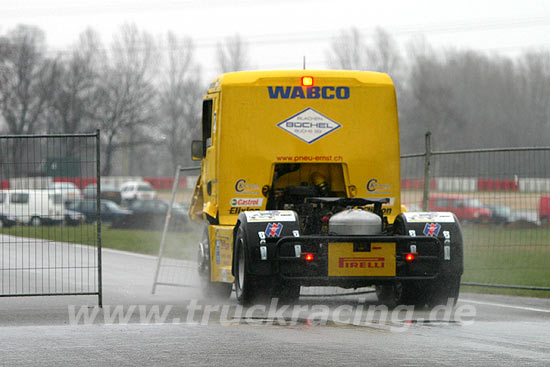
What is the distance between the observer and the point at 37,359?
8.32 metres

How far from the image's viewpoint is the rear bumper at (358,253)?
12.0 metres

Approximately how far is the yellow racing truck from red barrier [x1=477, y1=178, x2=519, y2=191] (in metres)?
2.23

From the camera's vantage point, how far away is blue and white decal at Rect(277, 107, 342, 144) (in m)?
13.7

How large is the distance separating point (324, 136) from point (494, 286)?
148 inches

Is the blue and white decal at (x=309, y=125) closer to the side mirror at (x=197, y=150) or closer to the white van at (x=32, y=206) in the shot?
the side mirror at (x=197, y=150)

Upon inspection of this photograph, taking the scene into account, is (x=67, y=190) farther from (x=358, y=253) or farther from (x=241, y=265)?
(x=358, y=253)

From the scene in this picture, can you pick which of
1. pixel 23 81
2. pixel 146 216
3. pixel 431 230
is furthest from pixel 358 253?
pixel 23 81

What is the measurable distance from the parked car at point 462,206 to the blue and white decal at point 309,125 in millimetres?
3335

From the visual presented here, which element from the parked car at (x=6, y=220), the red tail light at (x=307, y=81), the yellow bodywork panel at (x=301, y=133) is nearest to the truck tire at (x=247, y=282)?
the yellow bodywork panel at (x=301, y=133)

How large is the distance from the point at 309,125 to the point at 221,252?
2.10 meters

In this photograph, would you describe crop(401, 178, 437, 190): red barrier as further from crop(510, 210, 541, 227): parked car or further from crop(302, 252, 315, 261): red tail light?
crop(302, 252, 315, 261): red tail light

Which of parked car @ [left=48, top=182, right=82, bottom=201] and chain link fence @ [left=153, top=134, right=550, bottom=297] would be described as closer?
parked car @ [left=48, top=182, right=82, bottom=201]

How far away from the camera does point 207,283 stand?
14867mm

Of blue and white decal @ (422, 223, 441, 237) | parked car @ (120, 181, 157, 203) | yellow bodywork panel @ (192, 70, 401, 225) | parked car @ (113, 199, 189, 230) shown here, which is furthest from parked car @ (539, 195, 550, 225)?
parked car @ (120, 181, 157, 203)
